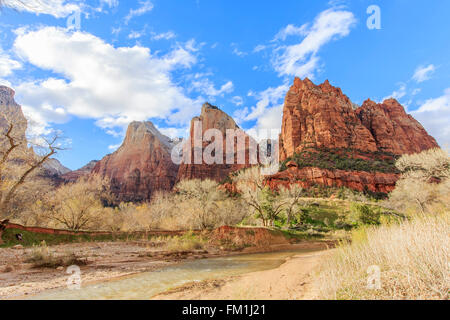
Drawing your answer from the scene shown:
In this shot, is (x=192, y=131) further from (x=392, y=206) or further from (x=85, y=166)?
(x=392, y=206)

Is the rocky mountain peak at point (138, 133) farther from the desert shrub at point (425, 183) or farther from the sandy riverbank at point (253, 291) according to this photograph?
the sandy riverbank at point (253, 291)

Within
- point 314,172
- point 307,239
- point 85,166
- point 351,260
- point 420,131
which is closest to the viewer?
point 351,260

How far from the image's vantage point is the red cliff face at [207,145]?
93.9 metres

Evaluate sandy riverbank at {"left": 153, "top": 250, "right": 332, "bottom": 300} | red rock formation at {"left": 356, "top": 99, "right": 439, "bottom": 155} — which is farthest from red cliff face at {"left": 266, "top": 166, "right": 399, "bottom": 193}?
sandy riverbank at {"left": 153, "top": 250, "right": 332, "bottom": 300}

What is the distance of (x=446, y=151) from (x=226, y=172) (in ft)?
253

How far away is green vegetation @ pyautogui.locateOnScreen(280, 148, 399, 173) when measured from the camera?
6250cm

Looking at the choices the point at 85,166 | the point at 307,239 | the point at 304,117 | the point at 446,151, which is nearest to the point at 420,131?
the point at 304,117

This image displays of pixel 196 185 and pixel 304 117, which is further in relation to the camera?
pixel 304 117

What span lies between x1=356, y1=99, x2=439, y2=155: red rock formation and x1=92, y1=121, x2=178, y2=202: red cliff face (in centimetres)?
9261

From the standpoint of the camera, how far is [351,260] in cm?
521

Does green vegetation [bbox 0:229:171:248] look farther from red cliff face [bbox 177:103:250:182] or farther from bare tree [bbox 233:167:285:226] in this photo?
red cliff face [bbox 177:103:250:182]

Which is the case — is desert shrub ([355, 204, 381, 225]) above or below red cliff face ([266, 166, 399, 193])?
below
